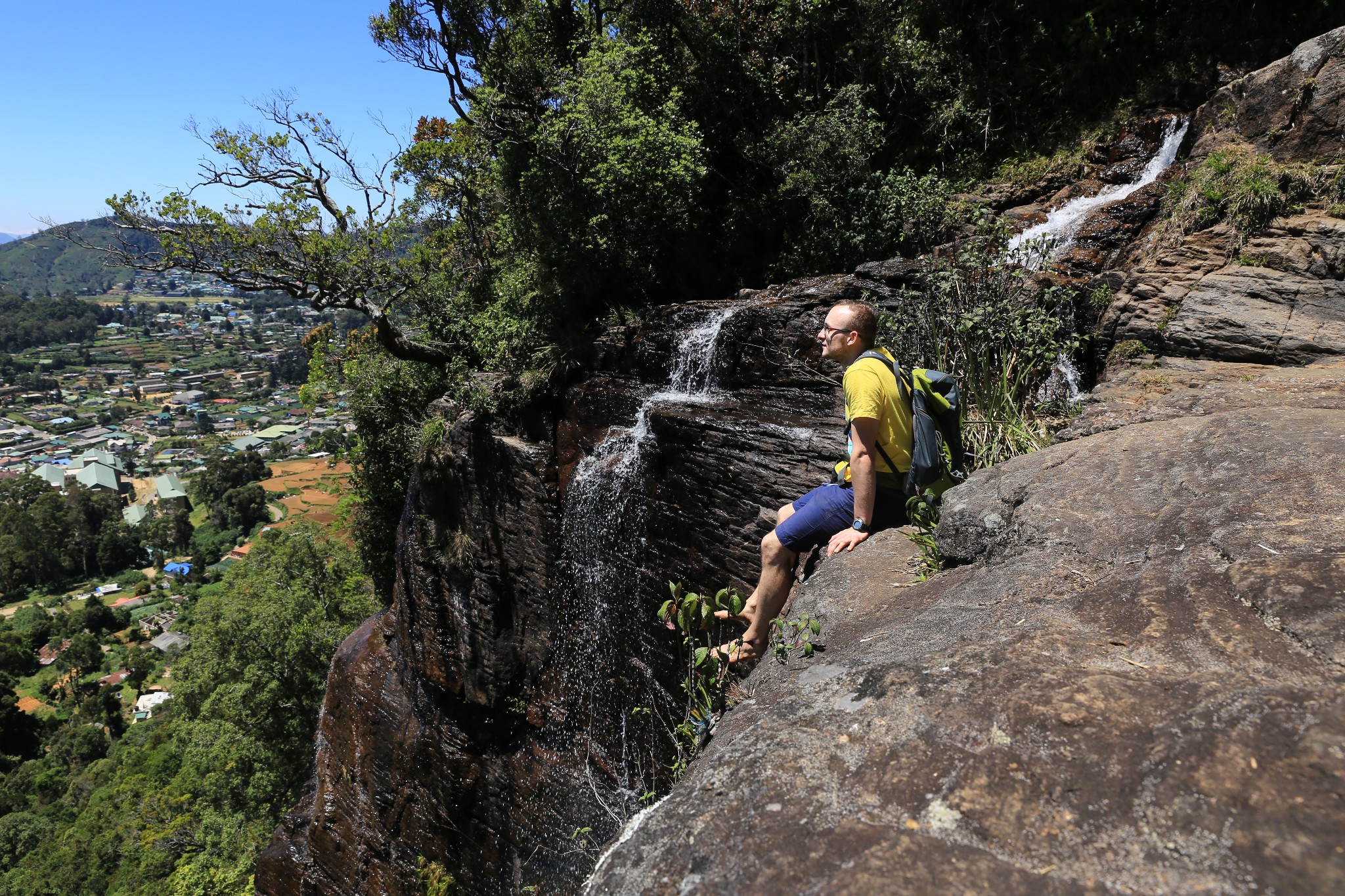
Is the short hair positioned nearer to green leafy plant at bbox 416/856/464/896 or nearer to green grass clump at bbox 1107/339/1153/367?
green grass clump at bbox 1107/339/1153/367

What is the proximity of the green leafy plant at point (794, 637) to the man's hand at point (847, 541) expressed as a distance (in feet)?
1.86

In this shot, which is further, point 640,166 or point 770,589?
point 640,166

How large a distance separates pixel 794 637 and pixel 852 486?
1.09m

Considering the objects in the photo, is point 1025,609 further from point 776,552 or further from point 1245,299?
point 1245,299

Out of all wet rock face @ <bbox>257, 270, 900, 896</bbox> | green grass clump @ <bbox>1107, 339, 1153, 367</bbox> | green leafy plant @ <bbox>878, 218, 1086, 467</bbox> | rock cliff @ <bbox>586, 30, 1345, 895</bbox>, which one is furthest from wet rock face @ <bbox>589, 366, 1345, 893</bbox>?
wet rock face @ <bbox>257, 270, 900, 896</bbox>

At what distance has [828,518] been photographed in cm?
383

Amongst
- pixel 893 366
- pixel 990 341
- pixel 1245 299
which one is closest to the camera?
pixel 893 366

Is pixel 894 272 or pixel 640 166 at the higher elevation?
pixel 640 166

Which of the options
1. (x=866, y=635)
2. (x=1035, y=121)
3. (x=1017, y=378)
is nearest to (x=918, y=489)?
(x=866, y=635)

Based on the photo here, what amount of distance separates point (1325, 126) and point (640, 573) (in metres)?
7.52

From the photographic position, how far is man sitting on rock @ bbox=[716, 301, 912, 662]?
3555 millimetres

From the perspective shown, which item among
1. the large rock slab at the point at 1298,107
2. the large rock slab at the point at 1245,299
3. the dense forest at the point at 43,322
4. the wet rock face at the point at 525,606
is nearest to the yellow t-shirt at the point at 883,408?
the wet rock face at the point at 525,606

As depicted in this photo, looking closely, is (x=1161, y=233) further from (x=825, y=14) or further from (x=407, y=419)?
(x=407, y=419)

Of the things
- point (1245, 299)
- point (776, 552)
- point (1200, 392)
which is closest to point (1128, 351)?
point (1245, 299)
